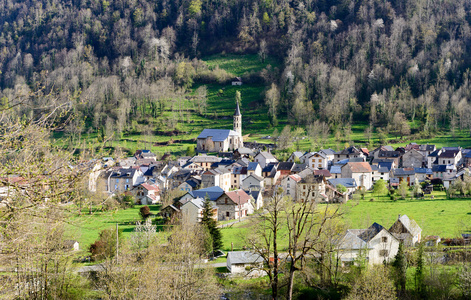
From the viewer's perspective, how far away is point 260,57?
132 m

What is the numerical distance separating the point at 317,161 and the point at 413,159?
46.9 feet

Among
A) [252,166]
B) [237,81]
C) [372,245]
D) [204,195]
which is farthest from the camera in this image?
[237,81]

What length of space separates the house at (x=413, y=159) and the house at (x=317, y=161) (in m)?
11.6

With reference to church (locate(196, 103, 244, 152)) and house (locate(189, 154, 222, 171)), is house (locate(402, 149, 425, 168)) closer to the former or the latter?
house (locate(189, 154, 222, 171))

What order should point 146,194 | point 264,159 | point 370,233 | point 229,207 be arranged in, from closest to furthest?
1. point 370,233
2. point 229,207
3. point 146,194
4. point 264,159

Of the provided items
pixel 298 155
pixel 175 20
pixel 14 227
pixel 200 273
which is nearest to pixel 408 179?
pixel 298 155

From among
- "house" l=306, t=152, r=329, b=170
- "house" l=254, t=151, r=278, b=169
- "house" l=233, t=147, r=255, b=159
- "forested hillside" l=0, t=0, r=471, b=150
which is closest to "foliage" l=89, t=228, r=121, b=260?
"house" l=254, t=151, r=278, b=169

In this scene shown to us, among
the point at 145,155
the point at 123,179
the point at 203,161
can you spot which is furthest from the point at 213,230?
the point at 145,155

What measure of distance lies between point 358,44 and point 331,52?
289 inches

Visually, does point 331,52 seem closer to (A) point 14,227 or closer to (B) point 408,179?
(B) point 408,179

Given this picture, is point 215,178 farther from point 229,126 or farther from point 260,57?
point 260,57

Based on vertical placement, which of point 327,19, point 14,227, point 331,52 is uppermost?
point 327,19

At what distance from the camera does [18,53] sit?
158125 mm

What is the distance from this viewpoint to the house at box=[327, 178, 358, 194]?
52750mm
